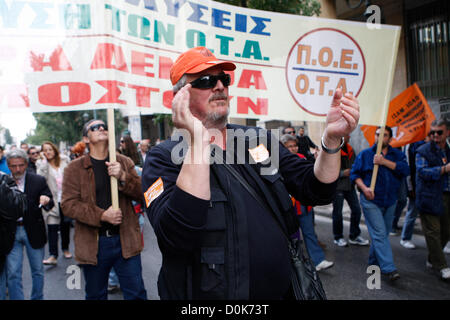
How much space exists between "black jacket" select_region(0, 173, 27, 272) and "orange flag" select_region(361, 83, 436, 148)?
458 centimetres

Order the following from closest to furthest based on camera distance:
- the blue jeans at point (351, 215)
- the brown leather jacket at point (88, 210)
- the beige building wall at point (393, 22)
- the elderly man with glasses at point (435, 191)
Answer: the brown leather jacket at point (88, 210) → the elderly man with glasses at point (435, 191) → the blue jeans at point (351, 215) → the beige building wall at point (393, 22)

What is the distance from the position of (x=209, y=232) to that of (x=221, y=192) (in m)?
0.17

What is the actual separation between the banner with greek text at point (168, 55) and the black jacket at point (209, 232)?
175cm

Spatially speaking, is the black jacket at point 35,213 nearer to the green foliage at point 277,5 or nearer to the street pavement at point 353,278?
the street pavement at point 353,278

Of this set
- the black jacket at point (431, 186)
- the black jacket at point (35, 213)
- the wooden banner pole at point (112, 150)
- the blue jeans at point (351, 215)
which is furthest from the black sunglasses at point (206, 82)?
the blue jeans at point (351, 215)

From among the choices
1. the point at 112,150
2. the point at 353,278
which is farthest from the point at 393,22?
the point at 112,150

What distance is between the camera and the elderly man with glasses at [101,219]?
3033 mm

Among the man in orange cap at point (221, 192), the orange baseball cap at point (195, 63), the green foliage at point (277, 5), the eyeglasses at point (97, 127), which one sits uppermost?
the green foliage at point (277, 5)

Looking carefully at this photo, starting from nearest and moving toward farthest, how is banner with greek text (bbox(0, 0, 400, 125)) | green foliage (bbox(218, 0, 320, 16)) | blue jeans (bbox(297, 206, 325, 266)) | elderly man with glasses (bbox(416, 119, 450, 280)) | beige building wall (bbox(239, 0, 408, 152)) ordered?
banner with greek text (bbox(0, 0, 400, 125)), elderly man with glasses (bbox(416, 119, 450, 280)), blue jeans (bbox(297, 206, 325, 266)), green foliage (bbox(218, 0, 320, 16)), beige building wall (bbox(239, 0, 408, 152))

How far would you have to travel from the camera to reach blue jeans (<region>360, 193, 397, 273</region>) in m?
4.17

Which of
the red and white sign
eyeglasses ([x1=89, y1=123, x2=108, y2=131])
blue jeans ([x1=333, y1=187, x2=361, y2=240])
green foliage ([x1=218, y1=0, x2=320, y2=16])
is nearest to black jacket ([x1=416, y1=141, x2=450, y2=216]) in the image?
blue jeans ([x1=333, y1=187, x2=361, y2=240])

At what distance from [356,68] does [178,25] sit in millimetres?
1789

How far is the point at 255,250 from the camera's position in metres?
1.42

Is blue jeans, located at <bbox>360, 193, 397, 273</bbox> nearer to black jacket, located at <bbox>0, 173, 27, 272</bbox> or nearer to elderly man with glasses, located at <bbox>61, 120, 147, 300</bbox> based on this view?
elderly man with glasses, located at <bbox>61, 120, 147, 300</bbox>
